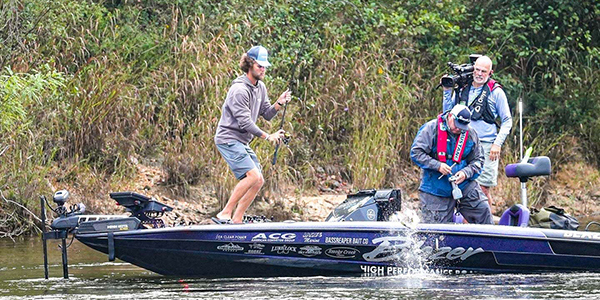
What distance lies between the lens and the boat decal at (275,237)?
28.8 ft

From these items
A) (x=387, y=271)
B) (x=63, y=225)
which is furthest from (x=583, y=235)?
(x=63, y=225)

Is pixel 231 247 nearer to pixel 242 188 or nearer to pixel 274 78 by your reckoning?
pixel 242 188

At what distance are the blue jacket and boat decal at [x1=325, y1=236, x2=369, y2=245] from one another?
72 cm

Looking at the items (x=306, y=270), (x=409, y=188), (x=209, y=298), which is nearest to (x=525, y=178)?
(x=306, y=270)

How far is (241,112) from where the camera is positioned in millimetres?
9156

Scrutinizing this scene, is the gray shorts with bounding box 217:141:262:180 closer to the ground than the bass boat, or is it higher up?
higher up

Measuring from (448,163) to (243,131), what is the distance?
69.9 inches

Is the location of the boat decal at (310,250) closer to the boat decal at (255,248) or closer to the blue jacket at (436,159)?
the boat decal at (255,248)

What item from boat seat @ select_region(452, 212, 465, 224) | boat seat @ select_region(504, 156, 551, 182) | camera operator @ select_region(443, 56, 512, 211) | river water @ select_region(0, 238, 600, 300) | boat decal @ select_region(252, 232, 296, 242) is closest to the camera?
river water @ select_region(0, 238, 600, 300)

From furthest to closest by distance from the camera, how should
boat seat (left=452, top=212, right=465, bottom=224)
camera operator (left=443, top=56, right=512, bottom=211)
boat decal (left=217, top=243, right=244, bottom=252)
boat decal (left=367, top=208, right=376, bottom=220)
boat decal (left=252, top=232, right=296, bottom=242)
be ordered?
camera operator (left=443, top=56, right=512, bottom=211) < boat seat (left=452, top=212, right=465, bottom=224) < boat decal (left=367, top=208, right=376, bottom=220) < boat decal (left=217, top=243, right=244, bottom=252) < boat decal (left=252, top=232, right=296, bottom=242)

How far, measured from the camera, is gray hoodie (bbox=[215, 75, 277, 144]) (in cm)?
914

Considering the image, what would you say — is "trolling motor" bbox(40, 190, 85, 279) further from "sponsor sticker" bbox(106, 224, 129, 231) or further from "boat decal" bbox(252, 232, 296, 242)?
"boat decal" bbox(252, 232, 296, 242)

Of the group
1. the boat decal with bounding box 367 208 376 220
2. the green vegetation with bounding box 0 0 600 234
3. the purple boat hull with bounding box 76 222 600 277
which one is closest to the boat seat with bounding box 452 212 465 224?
the purple boat hull with bounding box 76 222 600 277

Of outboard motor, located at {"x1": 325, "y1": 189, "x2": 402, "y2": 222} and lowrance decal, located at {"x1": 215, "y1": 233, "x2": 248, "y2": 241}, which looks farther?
outboard motor, located at {"x1": 325, "y1": 189, "x2": 402, "y2": 222}
